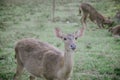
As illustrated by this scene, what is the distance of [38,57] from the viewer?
8719 mm

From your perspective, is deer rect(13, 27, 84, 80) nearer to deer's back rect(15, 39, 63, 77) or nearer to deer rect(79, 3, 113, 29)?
deer's back rect(15, 39, 63, 77)

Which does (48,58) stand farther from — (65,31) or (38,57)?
(65,31)

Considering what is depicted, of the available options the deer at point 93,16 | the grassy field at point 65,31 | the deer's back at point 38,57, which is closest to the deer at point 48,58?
the deer's back at point 38,57

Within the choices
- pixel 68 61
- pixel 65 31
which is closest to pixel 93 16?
pixel 65 31

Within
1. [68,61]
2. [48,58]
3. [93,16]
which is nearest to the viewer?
[68,61]

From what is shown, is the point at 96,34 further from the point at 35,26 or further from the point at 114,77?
the point at 114,77

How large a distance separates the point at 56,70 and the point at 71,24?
11.4 metres

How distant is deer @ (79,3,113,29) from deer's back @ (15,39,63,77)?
972cm

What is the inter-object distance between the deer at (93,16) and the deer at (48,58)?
384 inches

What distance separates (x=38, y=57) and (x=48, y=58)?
38cm

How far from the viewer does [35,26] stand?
61.1ft

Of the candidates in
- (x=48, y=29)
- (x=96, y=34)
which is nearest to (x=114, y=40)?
(x=96, y=34)

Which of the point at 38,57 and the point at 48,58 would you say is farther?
the point at 38,57

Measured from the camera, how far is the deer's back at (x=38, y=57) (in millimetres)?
8242
